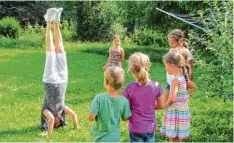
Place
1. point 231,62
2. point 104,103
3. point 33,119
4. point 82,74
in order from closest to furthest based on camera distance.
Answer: point 104,103 < point 231,62 < point 33,119 < point 82,74

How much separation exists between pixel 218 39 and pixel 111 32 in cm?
2092

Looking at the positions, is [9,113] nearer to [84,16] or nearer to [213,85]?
[213,85]

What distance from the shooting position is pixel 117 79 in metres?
5.19

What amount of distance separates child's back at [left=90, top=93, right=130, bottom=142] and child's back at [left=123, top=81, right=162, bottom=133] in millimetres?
152

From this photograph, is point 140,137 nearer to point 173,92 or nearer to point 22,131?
point 173,92

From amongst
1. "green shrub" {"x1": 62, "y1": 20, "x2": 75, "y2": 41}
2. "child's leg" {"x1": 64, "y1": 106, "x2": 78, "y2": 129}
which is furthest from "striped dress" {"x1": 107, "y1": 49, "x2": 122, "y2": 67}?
"green shrub" {"x1": 62, "y1": 20, "x2": 75, "y2": 41}

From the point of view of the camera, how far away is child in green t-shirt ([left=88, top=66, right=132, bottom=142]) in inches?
203

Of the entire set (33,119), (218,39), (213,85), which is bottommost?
(33,119)

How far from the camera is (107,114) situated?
5.20m

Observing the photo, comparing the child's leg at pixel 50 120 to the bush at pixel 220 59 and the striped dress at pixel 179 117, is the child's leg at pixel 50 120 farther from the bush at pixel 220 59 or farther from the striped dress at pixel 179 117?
the bush at pixel 220 59

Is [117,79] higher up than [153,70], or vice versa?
[117,79]

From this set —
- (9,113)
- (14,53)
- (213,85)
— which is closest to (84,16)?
(14,53)

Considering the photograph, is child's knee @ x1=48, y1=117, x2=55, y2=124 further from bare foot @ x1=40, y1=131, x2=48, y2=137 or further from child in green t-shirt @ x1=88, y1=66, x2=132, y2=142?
child in green t-shirt @ x1=88, y1=66, x2=132, y2=142

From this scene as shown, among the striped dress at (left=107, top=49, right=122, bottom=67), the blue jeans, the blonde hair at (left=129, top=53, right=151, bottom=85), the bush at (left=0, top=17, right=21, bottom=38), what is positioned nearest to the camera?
the blonde hair at (left=129, top=53, right=151, bottom=85)
